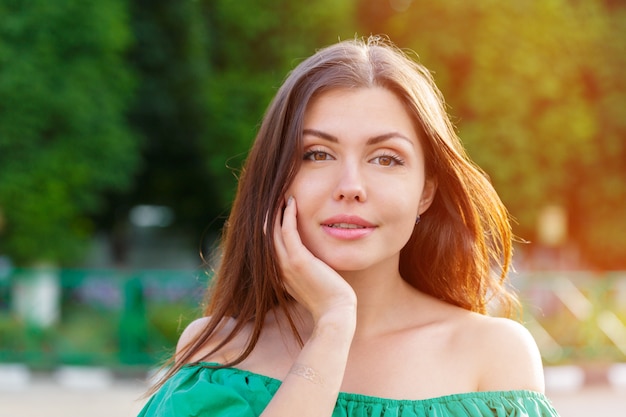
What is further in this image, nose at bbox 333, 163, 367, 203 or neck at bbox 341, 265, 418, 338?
neck at bbox 341, 265, 418, 338

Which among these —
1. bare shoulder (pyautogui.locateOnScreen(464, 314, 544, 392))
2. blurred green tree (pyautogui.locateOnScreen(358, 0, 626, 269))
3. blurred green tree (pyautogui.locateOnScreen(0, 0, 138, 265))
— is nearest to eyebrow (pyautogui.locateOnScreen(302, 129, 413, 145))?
bare shoulder (pyautogui.locateOnScreen(464, 314, 544, 392))

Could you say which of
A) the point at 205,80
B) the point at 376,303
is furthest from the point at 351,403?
the point at 205,80

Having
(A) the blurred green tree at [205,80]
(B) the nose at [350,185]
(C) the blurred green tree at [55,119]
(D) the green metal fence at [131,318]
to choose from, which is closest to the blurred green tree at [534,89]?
(A) the blurred green tree at [205,80]

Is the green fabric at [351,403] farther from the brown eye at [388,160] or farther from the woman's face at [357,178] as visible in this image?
the brown eye at [388,160]

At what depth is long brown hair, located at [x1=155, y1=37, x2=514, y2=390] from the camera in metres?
2.04

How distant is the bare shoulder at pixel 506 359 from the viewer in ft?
6.52

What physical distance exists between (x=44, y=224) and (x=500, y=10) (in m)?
9.01

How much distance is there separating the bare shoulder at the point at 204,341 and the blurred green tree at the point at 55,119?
15311mm

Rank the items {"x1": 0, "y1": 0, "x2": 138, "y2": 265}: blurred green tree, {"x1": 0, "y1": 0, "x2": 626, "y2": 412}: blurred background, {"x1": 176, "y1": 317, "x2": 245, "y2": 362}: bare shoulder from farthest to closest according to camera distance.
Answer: {"x1": 0, "y1": 0, "x2": 138, "y2": 265}: blurred green tree < {"x1": 0, "y1": 0, "x2": 626, "y2": 412}: blurred background < {"x1": 176, "y1": 317, "x2": 245, "y2": 362}: bare shoulder

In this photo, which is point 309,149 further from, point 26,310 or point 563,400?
point 26,310

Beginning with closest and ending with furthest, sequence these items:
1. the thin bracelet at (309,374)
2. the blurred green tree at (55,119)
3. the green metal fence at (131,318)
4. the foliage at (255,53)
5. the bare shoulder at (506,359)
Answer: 1. the thin bracelet at (309,374)
2. the bare shoulder at (506,359)
3. the green metal fence at (131,318)
4. the blurred green tree at (55,119)
5. the foliage at (255,53)

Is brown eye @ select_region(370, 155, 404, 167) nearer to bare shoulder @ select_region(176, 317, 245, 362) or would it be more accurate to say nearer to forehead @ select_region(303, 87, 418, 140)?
forehead @ select_region(303, 87, 418, 140)

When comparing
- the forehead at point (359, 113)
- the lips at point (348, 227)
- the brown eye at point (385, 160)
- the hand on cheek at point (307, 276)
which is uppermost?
the forehead at point (359, 113)

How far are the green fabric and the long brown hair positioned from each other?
10 cm
